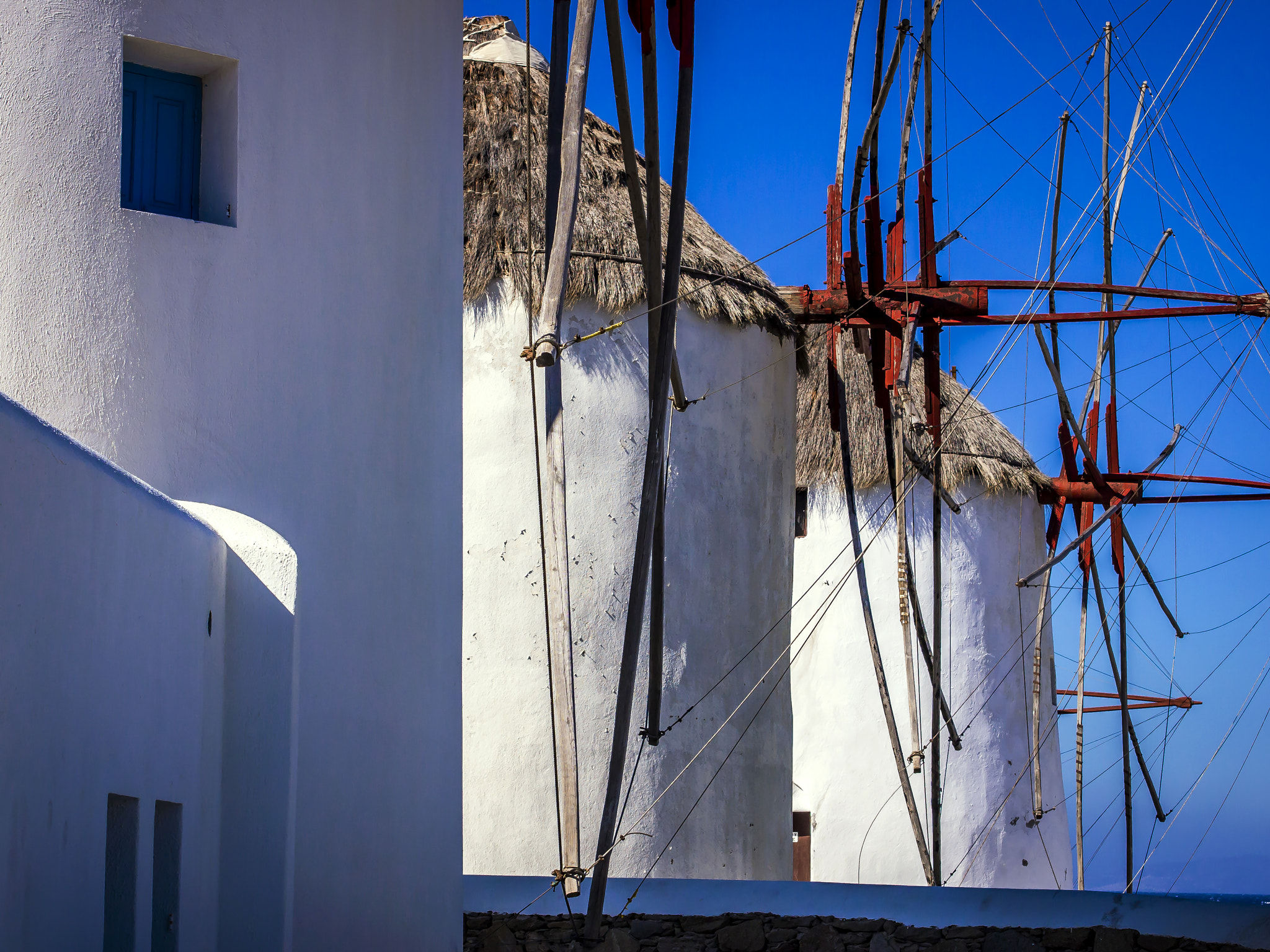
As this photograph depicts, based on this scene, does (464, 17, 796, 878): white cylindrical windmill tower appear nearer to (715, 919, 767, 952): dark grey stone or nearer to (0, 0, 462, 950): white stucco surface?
(715, 919, 767, 952): dark grey stone

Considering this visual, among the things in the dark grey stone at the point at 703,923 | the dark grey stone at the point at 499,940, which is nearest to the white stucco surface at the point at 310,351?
the dark grey stone at the point at 499,940

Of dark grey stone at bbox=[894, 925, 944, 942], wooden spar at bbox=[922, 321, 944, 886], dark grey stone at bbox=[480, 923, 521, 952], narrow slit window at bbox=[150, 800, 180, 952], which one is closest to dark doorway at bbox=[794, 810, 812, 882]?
wooden spar at bbox=[922, 321, 944, 886]

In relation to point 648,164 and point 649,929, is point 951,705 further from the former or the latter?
point 648,164

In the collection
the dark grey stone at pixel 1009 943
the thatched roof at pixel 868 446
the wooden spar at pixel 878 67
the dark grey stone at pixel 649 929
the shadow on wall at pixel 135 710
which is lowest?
the dark grey stone at pixel 1009 943

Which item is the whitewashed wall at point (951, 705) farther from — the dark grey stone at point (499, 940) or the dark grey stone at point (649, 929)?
the dark grey stone at point (499, 940)

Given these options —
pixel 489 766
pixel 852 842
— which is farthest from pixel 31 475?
pixel 852 842

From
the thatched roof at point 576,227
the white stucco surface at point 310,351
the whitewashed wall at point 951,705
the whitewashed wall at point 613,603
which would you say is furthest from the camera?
the whitewashed wall at point 951,705

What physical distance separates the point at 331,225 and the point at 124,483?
1.96m

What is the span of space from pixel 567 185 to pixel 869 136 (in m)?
5.75

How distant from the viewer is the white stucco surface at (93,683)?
161 inches

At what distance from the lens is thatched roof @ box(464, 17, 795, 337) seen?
9.77 m

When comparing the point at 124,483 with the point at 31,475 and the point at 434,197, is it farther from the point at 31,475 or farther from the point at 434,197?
the point at 434,197

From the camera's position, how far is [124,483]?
4.78 m

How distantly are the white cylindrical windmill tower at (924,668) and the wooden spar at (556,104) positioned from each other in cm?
811
